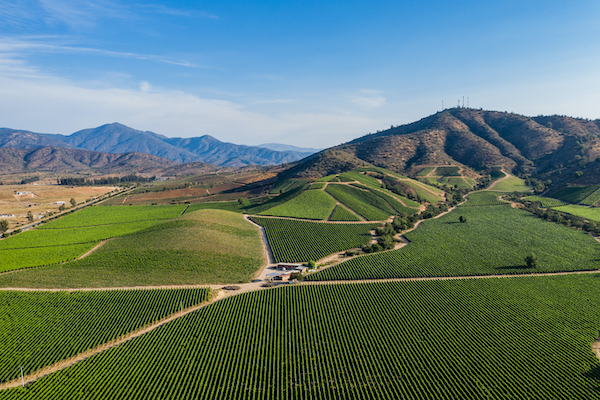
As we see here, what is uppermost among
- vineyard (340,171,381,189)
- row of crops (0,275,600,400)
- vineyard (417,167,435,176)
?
vineyard (417,167,435,176)

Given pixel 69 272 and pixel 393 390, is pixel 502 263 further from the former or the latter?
pixel 69 272

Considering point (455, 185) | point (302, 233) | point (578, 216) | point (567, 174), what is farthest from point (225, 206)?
point (567, 174)

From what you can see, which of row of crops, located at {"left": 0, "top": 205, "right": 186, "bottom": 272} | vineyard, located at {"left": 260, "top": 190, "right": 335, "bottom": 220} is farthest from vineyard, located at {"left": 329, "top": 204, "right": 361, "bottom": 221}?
row of crops, located at {"left": 0, "top": 205, "right": 186, "bottom": 272}

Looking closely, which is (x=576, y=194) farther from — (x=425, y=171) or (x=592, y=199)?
(x=425, y=171)

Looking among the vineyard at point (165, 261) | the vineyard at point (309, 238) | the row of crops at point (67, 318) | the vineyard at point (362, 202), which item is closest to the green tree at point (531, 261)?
the vineyard at point (309, 238)

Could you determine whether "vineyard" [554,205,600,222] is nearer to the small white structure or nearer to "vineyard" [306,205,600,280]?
"vineyard" [306,205,600,280]

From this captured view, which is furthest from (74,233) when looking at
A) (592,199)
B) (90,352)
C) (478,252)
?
(592,199)

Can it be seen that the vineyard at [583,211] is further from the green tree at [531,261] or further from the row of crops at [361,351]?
the row of crops at [361,351]
